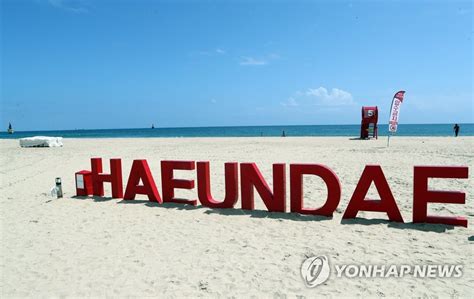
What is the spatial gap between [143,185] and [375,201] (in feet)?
18.5

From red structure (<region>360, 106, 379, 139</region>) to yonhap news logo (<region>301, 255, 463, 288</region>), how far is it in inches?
1048

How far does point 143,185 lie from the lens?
846 centimetres

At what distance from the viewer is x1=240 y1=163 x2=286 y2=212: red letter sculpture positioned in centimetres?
700

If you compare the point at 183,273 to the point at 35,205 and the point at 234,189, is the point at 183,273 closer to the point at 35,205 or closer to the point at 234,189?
the point at 234,189

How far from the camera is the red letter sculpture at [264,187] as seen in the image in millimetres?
7004

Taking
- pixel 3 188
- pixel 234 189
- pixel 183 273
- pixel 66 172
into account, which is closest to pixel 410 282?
pixel 183 273

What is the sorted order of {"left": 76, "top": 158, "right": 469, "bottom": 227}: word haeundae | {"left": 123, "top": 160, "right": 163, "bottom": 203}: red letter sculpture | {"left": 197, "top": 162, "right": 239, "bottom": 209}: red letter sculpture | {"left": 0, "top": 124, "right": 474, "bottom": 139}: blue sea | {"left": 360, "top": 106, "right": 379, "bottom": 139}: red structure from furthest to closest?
{"left": 0, "top": 124, "right": 474, "bottom": 139}: blue sea, {"left": 360, "top": 106, "right": 379, "bottom": 139}: red structure, {"left": 123, "top": 160, "right": 163, "bottom": 203}: red letter sculpture, {"left": 197, "top": 162, "right": 239, "bottom": 209}: red letter sculpture, {"left": 76, "top": 158, "right": 469, "bottom": 227}: word haeundae

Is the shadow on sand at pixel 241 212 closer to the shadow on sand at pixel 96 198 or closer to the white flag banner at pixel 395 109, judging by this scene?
the shadow on sand at pixel 96 198

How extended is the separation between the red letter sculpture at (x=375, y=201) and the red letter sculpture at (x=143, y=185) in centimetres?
474

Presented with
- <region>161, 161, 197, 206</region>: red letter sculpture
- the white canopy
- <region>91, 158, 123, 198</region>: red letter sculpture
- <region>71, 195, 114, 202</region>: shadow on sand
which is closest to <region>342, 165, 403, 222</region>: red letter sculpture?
<region>161, 161, 197, 206</region>: red letter sculpture

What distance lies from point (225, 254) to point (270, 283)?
110cm

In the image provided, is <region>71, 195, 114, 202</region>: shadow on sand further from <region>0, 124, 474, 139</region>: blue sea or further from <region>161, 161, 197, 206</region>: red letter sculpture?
<region>0, 124, 474, 139</region>: blue sea

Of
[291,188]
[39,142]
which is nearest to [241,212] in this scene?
[291,188]

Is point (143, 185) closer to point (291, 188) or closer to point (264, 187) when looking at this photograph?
point (264, 187)
